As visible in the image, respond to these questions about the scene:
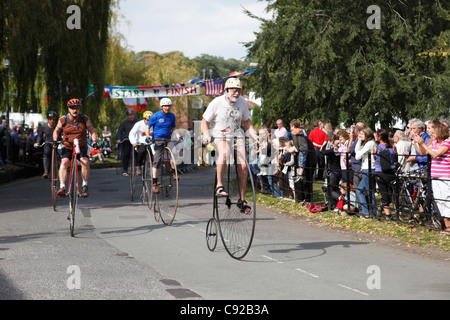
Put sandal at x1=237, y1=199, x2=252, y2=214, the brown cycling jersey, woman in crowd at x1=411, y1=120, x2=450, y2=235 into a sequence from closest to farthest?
sandal at x1=237, y1=199, x2=252, y2=214
woman in crowd at x1=411, y1=120, x2=450, y2=235
the brown cycling jersey

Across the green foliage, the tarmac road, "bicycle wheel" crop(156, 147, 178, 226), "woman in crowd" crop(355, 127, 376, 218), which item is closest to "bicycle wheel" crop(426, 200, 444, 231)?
the tarmac road

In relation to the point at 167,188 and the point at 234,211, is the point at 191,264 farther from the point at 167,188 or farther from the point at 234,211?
the point at 167,188

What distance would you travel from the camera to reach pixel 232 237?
8.83 metres

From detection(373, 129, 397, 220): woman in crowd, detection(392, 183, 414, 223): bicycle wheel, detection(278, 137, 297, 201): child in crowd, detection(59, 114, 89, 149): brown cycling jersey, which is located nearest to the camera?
detection(392, 183, 414, 223): bicycle wheel

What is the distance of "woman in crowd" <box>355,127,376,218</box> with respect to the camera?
12.5 meters

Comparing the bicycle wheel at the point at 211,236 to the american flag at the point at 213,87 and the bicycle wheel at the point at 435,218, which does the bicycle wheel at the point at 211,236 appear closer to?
the bicycle wheel at the point at 435,218

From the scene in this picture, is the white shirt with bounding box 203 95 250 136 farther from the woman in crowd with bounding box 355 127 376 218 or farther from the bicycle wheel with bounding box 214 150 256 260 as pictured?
the woman in crowd with bounding box 355 127 376 218

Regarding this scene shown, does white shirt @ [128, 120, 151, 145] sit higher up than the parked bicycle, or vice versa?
white shirt @ [128, 120, 151, 145]

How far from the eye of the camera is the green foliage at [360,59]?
67.5 ft

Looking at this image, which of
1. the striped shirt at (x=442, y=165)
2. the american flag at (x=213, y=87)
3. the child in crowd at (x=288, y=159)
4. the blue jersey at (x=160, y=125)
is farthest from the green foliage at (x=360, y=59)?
the striped shirt at (x=442, y=165)

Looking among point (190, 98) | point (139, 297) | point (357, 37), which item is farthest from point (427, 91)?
point (190, 98)

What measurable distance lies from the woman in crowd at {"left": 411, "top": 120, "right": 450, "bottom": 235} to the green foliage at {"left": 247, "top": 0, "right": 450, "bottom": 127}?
30.6 ft

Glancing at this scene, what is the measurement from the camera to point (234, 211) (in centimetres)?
865

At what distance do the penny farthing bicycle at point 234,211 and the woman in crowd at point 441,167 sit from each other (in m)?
3.63
